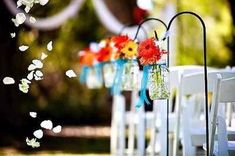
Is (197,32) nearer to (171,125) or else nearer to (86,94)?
(86,94)

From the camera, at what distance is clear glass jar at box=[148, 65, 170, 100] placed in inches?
164

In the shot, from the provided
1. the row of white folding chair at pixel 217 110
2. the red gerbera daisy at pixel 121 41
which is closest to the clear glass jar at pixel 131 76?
the red gerbera daisy at pixel 121 41

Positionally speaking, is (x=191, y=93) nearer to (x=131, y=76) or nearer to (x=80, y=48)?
(x=131, y=76)

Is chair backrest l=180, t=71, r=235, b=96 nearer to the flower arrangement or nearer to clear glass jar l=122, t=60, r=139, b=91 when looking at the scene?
the flower arrangement

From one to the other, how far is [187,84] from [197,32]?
28.5 ft

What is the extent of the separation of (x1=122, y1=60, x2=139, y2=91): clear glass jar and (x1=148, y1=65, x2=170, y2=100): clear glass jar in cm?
73

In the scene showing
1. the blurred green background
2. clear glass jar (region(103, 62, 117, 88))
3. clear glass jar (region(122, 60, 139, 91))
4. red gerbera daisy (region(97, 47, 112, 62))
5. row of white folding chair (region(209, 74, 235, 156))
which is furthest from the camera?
the blurred green background

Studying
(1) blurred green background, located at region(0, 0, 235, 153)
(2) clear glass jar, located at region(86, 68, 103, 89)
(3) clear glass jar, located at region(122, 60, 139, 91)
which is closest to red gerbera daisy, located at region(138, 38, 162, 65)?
(3) clear glass jar, located at region(122, 60, 139, 91)

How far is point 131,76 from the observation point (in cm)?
503

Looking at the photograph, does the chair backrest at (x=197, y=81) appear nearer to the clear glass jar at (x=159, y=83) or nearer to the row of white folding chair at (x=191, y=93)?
the row of white folding chair at (x=191, y=93)

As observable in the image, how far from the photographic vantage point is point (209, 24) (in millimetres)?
13023

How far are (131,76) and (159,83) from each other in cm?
86

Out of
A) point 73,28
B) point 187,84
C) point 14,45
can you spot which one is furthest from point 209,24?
point 187,84

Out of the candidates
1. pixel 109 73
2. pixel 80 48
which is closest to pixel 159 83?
pixel 109 73
